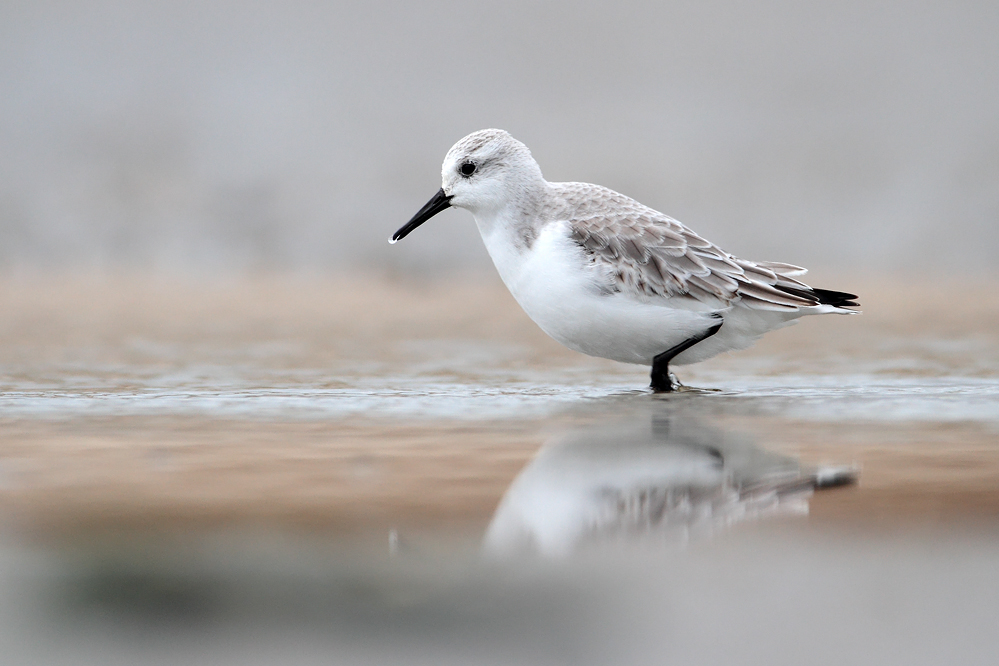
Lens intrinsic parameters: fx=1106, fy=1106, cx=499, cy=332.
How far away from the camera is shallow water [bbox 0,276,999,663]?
2381mm

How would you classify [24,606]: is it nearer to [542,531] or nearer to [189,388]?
[542,531]

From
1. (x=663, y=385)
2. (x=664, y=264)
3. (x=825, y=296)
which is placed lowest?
(x=663, y=385)

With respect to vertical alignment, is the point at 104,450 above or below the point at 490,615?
above

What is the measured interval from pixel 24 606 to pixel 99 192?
946cm

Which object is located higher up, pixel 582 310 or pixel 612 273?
pixel 612 273

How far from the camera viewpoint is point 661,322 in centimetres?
526

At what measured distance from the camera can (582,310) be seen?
514 cm

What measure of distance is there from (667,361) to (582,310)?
0.57 metres

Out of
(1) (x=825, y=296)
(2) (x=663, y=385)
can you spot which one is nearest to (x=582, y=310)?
(2) (x=663, y=385)

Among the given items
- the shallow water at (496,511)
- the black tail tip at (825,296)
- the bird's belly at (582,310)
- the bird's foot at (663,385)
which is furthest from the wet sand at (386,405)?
the black tail tip at (825,296)

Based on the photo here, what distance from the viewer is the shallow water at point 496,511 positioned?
238 cm

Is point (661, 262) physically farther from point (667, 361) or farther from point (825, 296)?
point (825, 296)

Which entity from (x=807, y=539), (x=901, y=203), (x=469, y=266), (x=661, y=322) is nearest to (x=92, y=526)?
(x=807, y=539)

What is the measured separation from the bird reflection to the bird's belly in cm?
96
